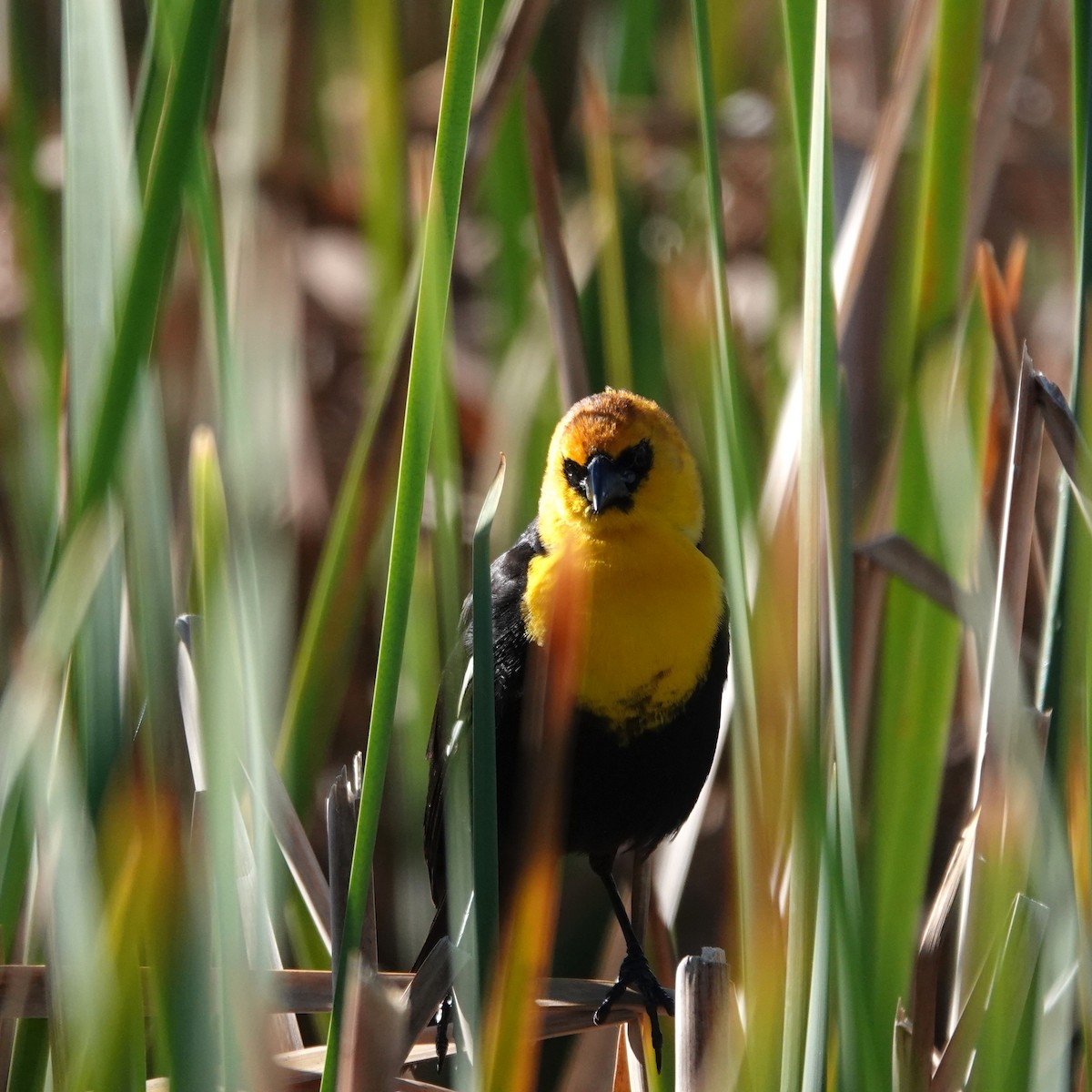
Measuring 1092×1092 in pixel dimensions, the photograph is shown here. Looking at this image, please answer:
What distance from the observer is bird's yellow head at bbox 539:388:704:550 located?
1.33 metres

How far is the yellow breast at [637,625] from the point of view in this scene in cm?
127

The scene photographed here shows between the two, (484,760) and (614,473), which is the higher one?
(614,473)

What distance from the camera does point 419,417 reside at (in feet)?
2.52

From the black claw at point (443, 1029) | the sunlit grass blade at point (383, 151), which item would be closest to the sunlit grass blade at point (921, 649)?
the black claw at point (443, 1029)

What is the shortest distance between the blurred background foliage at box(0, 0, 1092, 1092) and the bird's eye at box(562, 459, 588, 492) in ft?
0.44

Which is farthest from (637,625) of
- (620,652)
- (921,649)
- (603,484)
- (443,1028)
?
(443,1028)

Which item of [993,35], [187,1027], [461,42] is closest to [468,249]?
[993,35]

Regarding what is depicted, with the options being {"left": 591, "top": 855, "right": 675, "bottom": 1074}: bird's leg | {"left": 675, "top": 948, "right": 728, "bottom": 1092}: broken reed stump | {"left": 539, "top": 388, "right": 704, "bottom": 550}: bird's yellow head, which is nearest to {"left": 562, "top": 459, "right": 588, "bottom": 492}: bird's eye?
{"left": 539, "top": 388, "right": 704, "bottom": 550}: bird's yellow head

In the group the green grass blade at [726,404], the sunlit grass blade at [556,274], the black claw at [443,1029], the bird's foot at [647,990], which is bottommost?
the black claw at [443,1029]

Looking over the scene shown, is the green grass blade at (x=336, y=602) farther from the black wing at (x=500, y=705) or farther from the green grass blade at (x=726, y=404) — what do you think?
the green grass blade at (x=726, y=404)

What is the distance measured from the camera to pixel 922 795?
46.2 inches

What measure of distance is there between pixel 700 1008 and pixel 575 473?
600mm

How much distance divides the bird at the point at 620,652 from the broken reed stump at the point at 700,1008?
29cm

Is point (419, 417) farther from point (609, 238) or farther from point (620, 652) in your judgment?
point (609, 238)
